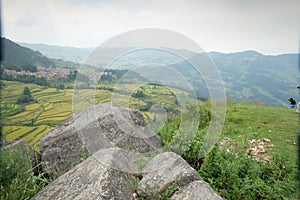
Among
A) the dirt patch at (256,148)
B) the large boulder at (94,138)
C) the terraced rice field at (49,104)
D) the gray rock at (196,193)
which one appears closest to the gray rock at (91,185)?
the gray rock at (196,193)

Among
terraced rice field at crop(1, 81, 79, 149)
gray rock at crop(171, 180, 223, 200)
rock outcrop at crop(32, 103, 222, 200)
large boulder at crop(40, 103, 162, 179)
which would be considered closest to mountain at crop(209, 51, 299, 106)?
terraced rice field at crop(1, 81, 79, 149)

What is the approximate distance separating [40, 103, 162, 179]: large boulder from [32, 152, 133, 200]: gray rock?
154 centimetres

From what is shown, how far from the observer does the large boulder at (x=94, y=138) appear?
19.4 feet

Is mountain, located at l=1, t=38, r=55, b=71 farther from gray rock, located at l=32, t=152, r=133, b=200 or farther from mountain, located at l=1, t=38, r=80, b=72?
gray rock, located at l=32, t=152, r=133, b=200

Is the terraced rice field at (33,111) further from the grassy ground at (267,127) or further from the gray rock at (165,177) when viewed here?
the grassy ground at (267,127)

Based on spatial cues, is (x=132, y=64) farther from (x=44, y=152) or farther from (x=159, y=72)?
(x=44, y=152)


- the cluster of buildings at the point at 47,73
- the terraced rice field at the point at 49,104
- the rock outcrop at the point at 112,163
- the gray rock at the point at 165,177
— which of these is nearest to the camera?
the rock outcrop at the point at 112,163

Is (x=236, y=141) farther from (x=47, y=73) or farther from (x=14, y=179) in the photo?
(x=47, y=73)

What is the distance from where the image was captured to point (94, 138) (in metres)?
6.18

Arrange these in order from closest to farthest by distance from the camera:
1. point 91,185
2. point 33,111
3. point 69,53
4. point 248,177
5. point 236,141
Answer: point 91,185, point 248,177, point 236,141, point 33,111, point 69,53

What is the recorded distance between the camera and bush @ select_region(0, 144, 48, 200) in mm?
3797

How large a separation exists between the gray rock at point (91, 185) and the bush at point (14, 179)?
236 millimetres

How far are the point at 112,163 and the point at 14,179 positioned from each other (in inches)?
64.9

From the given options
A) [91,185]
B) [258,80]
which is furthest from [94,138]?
[258,80]
